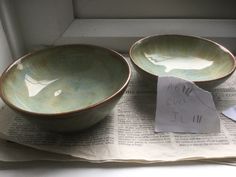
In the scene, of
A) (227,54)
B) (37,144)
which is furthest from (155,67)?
(37,144)

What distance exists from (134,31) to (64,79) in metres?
0.19

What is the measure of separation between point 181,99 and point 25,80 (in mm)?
220

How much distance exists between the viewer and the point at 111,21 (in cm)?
60

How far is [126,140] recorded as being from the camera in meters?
0.37

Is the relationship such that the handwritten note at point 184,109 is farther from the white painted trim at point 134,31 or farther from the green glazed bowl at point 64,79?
the white painted trim at point 134,31

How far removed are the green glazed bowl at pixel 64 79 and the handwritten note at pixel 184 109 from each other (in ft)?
0.19

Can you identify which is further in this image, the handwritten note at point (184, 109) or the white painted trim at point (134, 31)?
the white painted trim at point (134, 31)

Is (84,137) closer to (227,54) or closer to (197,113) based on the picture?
(197,113)

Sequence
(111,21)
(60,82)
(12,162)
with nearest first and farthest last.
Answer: (12,162), (60,82), (111,21)

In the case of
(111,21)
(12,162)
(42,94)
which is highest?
(111,21)

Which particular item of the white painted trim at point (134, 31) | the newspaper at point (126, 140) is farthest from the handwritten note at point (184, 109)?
the white painted trim at point (134, 31)

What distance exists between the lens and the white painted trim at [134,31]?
0.56 metres

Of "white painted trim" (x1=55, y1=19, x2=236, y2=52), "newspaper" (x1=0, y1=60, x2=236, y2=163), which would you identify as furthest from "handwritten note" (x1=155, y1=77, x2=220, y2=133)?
"white painted trim" (x1=55, y1=19, x2=236, y2=52)

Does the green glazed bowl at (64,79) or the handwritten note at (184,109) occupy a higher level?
the green glazed bowl at (64,79)
